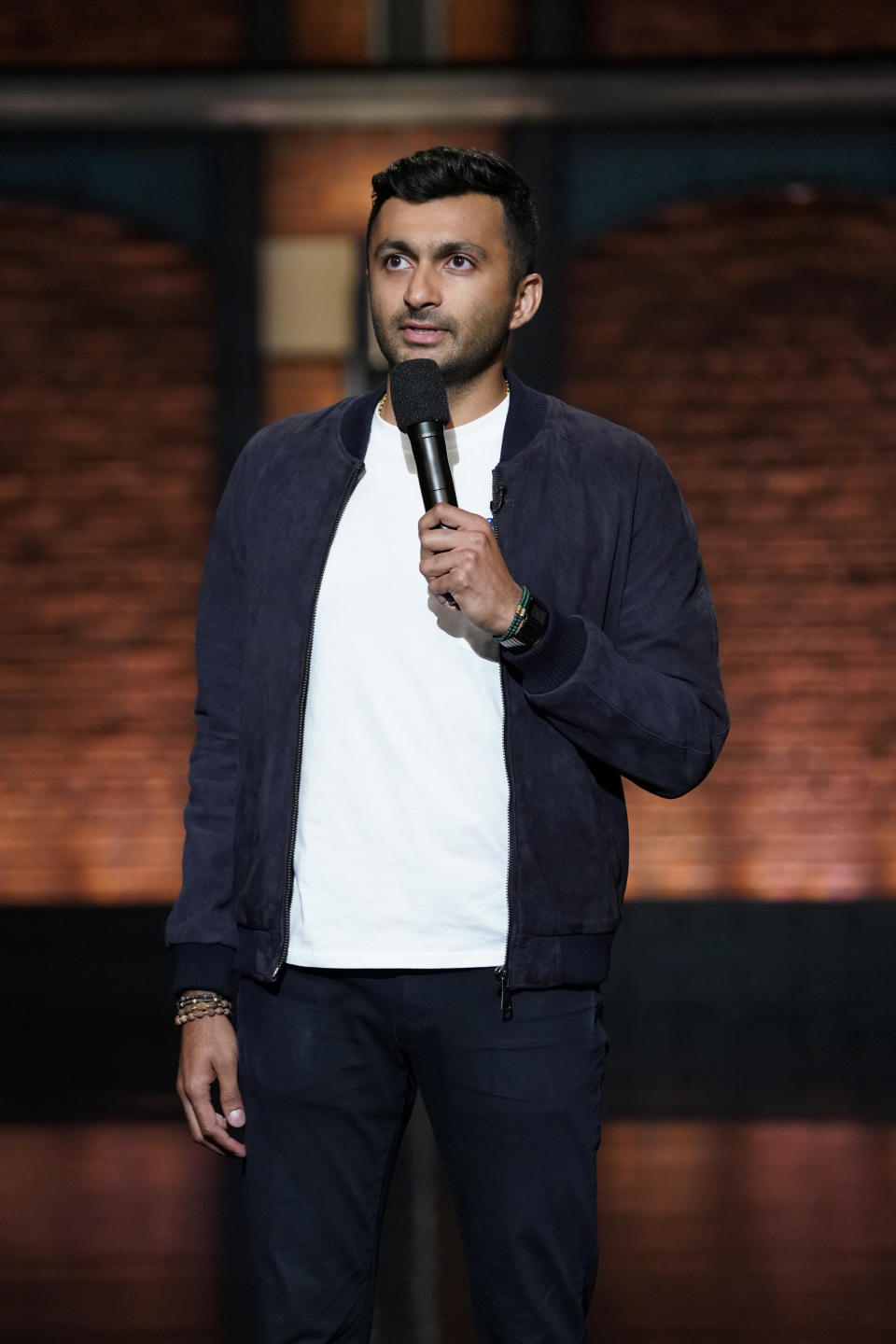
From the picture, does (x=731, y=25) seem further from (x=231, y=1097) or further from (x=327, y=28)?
(x=231, y=1097)

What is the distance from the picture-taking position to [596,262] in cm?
539

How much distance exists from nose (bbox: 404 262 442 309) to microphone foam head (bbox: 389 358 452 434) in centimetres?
5

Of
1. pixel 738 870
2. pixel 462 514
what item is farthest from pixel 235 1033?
pixel 738 870

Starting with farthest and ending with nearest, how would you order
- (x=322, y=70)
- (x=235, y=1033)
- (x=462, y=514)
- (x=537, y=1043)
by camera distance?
1. (x=322, y=70)
2. (x=235, y=1033)
3. (x=537, y=1043)
4. (x=462, y=514)

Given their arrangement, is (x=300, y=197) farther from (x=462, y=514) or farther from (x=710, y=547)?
(x=462, y=514)

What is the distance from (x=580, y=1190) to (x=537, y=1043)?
0.14m

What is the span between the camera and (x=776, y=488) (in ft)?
17.9

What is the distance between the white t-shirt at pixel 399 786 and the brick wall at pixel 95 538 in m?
4.00

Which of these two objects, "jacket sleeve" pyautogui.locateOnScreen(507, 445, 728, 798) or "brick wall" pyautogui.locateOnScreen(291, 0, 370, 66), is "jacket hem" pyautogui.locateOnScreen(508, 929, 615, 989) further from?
"brick wall" pyautogui.locateOnScreen(291, 0, 370, 66)

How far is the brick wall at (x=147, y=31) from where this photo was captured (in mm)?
5301

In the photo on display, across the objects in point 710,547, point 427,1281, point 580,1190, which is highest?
point 710,547

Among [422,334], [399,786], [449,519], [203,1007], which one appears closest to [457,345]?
[422,334]

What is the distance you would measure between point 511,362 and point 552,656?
4.10m

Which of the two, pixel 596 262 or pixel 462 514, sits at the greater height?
pixel 596 262
